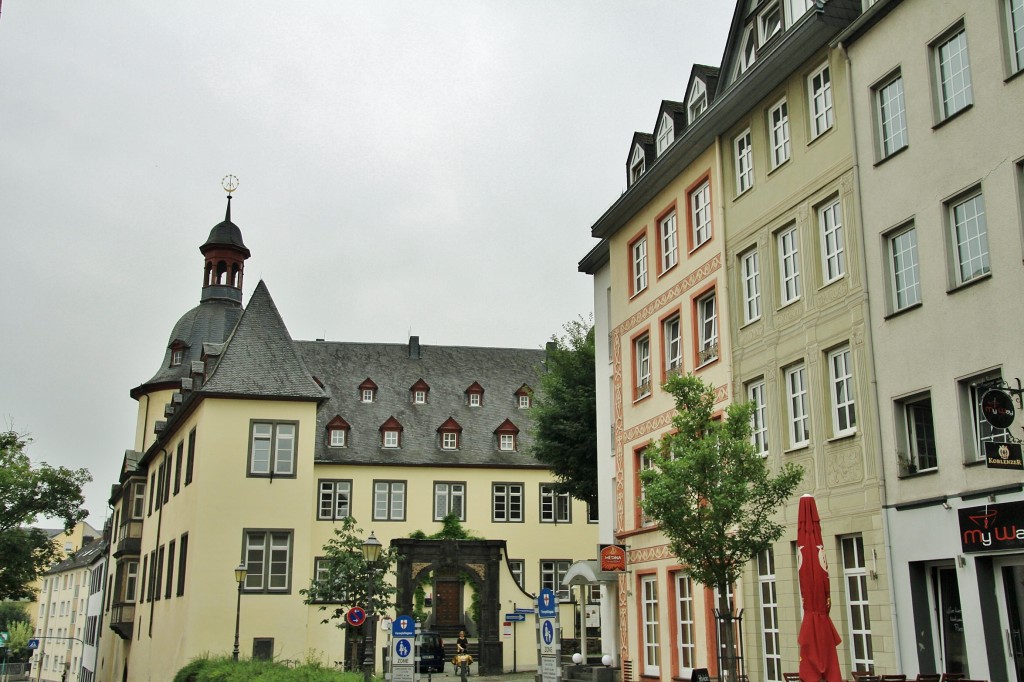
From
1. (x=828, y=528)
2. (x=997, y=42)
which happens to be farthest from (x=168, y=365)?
(x=997, y=42)

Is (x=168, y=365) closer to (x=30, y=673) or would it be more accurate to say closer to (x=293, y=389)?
(x=293, y=389)

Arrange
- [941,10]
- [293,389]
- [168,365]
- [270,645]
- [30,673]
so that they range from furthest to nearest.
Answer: [30,673], [168,365], [293,389], [270,645], [941,10]

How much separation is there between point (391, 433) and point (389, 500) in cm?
368

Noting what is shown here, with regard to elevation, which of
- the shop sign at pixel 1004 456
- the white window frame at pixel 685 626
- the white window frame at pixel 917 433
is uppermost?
the white window frame at pixel 917 433

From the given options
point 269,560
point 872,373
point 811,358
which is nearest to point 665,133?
point 811,358

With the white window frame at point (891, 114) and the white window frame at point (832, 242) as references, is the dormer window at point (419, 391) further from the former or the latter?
the white window frame at point (891, 114)

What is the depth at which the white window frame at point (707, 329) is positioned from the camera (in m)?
24.6

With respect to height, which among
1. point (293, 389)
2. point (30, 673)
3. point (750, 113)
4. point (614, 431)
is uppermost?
point (750, 113)

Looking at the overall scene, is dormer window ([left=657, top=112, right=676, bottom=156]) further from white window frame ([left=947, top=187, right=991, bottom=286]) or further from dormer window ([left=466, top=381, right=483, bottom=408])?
dormer window ([left=466, top=381, right=483, bottom=408])

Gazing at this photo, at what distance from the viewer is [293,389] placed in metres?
36.9

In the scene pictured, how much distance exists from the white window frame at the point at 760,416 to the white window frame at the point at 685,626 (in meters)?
4.19

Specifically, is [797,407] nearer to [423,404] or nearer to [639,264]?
[639,264]

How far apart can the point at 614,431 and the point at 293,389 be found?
12.2 meters

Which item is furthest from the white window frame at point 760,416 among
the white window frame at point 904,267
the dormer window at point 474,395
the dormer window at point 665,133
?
the dormer window at point 474,395
